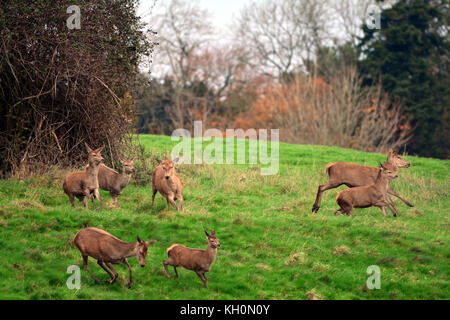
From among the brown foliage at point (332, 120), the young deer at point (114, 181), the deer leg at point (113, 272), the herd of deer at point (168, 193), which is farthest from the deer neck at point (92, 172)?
the brown foliage at point (332, 120)

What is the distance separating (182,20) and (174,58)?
143 inches

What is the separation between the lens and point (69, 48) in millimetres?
14391

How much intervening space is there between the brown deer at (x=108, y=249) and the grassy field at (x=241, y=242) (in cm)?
27

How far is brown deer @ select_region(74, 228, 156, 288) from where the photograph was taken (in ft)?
26.8

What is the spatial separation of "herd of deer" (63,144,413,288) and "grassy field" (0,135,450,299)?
29cm

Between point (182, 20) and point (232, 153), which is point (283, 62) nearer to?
point (182, 20)

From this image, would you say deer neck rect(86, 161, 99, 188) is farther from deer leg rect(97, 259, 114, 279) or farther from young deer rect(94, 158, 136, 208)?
deer leg rect(97, 259, 114, 279)

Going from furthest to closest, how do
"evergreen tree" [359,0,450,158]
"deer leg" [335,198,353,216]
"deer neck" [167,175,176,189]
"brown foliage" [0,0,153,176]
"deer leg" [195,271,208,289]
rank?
"evergreen tree" [359,0,450,158] → "brown foliage" [0,0,153,176] → "deer leg" [335,198,353,216] → "deer neck" [167,175,176,189] → "deer leg" [195,271,208,289]

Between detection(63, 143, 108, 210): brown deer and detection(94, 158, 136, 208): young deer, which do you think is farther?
detection(94, 158, 136, 208): young deer

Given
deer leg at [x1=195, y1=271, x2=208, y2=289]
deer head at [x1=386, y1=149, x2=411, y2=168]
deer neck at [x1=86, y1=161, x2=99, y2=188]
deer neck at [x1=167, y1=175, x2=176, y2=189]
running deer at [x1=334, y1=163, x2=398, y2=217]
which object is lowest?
deer leg at [x1=195, y1=271, x2=208, y2=289]

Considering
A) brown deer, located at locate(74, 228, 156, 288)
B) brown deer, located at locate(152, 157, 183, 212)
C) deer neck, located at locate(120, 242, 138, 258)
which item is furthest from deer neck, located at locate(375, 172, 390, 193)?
deer neck, located at locate(120, 242, 138, 258)
